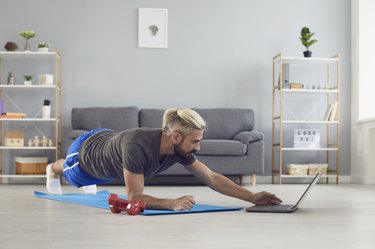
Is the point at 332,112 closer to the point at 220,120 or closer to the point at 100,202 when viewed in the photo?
the point at 220,120

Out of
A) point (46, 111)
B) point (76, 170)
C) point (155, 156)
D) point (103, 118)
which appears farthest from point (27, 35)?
point (155, 156)

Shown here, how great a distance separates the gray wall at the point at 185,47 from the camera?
7195 millimetres

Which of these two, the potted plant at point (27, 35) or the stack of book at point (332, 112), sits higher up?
the potted plant at point (27, 35)

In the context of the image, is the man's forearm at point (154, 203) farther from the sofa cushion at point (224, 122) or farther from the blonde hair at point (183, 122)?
the sofa cushion at point (224, 122)

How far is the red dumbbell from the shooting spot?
3.12m

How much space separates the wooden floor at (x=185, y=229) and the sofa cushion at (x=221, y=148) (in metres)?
2.74

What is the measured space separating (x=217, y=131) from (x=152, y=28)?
1.41 meters

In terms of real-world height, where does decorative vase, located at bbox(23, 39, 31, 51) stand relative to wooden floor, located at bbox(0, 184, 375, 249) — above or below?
above

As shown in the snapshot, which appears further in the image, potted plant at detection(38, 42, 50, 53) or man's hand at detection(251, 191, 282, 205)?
potted plant at detection(38, 42, 50, 53)

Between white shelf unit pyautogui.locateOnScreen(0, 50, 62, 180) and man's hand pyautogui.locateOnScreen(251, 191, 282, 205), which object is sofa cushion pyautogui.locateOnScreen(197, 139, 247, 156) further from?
man's hand pyautogui.locateOnScreen(251, 191, 282, 205)

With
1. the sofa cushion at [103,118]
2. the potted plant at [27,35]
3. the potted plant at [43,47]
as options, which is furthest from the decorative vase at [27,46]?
the sofa cushion at [103,118]

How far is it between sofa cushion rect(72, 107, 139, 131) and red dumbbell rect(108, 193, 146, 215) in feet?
11.6

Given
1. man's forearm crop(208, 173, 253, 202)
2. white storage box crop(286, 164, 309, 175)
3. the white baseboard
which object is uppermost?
man's forearm crop(208, 173, 253, 202)

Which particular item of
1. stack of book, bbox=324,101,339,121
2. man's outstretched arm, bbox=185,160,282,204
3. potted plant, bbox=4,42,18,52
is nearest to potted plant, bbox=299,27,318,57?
stack of book, bbox=324,101,339,121
